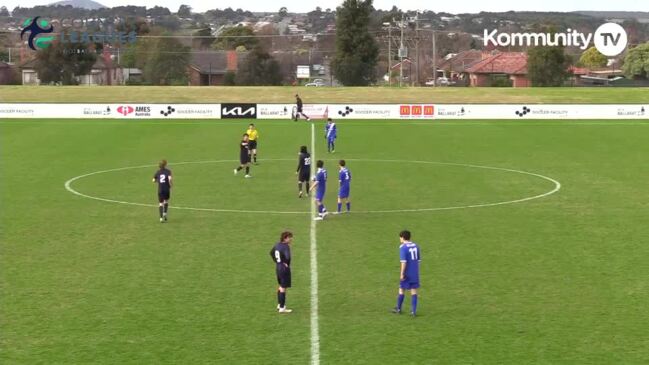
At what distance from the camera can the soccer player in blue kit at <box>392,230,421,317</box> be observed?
17.3 metres

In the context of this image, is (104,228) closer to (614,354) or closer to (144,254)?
(144,254)

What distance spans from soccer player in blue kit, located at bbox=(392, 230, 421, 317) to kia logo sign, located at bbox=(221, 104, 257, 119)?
5640 cm

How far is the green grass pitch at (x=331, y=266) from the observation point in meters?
16.2

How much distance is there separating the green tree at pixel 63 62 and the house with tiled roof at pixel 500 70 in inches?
2088

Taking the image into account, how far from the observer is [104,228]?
1077 inches

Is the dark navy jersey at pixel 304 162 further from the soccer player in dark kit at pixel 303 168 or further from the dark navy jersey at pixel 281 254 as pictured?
the dark navy jersey at pixel 281 254

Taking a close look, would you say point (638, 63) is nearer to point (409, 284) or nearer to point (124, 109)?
point (124, 109)

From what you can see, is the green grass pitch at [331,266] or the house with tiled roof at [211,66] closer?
the green grass pitch at [331,266]

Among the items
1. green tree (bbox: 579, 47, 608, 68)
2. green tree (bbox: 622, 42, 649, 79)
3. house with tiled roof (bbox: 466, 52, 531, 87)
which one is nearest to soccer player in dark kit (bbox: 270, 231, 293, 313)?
house with tiled roof (bbox: 466, 52, 531, 87)

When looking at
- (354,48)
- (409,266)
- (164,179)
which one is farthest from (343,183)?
(354,48)

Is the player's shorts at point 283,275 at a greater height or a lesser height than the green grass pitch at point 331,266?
greater

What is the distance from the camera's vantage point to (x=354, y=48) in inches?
4397

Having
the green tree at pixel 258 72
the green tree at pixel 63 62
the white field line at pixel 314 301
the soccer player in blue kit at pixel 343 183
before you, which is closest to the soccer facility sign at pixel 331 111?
the green tree at pixel 63 62

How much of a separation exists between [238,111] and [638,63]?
81349 millimetres
